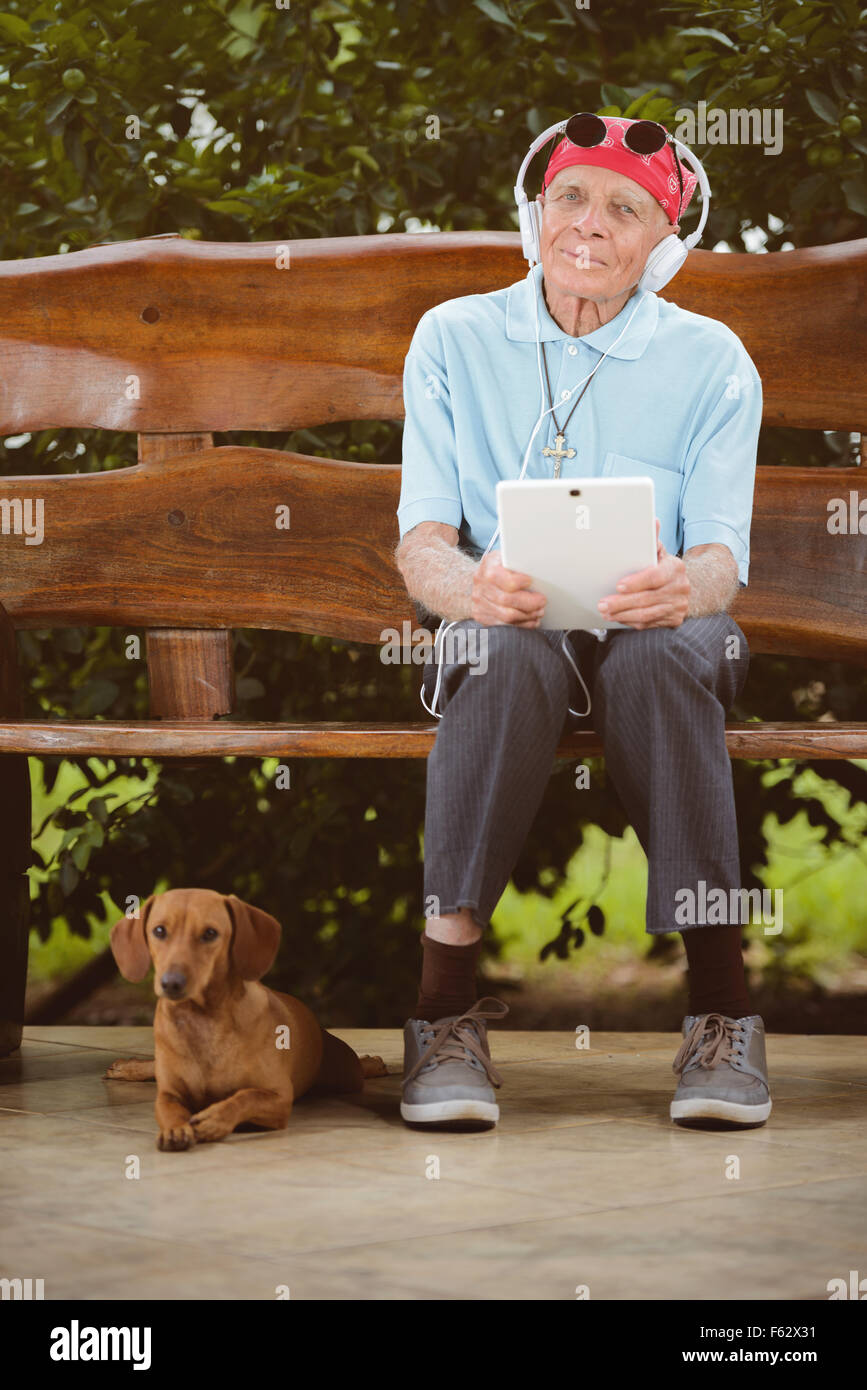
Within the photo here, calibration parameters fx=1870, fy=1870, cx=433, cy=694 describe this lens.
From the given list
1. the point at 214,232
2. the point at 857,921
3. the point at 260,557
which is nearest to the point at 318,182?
the point at 214,232

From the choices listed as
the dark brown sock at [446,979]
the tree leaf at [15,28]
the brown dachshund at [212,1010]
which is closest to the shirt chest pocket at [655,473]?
the dark brown sock at [446,979]

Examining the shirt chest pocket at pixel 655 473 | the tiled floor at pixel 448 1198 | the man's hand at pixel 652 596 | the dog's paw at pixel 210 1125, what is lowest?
the tiled floor at pixel 448 1198

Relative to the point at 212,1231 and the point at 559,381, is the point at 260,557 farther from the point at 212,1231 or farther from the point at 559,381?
the point at 212,1231

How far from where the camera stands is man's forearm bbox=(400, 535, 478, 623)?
2.94m

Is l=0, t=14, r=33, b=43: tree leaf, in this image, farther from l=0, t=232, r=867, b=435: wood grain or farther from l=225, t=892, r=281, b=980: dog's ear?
l=225, t=892, r=281, b=980: dog's ear

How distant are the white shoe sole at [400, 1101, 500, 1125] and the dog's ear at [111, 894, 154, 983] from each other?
47 cm

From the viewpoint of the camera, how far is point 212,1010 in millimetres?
2818

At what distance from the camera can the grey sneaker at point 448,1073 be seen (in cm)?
277

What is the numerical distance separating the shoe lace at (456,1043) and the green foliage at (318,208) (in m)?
1.22

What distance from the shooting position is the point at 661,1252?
6.82 feet

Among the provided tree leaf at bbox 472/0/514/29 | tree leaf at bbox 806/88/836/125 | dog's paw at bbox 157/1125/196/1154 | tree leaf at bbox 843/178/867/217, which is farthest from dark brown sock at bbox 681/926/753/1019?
tree leaf at bbox 472/0/514/29

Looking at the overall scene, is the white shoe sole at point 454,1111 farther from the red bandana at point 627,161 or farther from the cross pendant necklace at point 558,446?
the red bandana at point 627,161

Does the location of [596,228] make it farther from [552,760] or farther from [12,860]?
[12,860]
